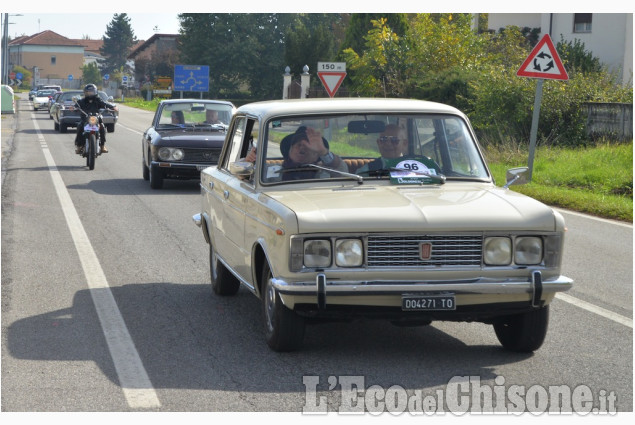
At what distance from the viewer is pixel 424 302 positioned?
6.04m

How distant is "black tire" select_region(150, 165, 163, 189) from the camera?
1800cm

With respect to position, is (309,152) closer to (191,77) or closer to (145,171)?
(145,171)

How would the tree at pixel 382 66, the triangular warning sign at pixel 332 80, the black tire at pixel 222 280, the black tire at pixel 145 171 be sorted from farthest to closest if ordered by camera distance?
the tree at pixel 382 66
the triangular warning sign at pixel 332 80
the black tire at pixel 145 171
the black tire at pixel 222 280

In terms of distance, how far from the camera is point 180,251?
11047 millimetres

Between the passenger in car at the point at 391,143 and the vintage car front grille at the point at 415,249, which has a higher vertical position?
the passenger in car at the point at 391,143

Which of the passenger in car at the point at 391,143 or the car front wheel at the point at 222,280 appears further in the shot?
the car front wheel at the point at 222,280

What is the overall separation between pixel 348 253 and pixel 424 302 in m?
0.53

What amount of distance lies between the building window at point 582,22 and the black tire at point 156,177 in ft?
95.1

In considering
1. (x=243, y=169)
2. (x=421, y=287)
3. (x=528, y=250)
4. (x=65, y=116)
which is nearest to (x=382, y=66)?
(x=65, y=116)

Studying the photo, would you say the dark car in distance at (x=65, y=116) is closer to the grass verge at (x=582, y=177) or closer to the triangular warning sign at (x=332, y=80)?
the triangular warning sign at (x=332, y=80)

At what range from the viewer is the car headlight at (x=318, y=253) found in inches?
241

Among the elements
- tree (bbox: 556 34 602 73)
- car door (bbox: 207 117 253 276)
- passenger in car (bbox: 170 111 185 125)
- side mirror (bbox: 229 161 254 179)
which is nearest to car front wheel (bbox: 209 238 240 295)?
car door (bbox: 207 117 253 276)

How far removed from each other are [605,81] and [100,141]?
1367 cm

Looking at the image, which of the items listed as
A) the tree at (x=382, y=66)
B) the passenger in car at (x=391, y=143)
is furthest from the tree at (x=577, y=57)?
the passenger in car at (x=391, y=143)
